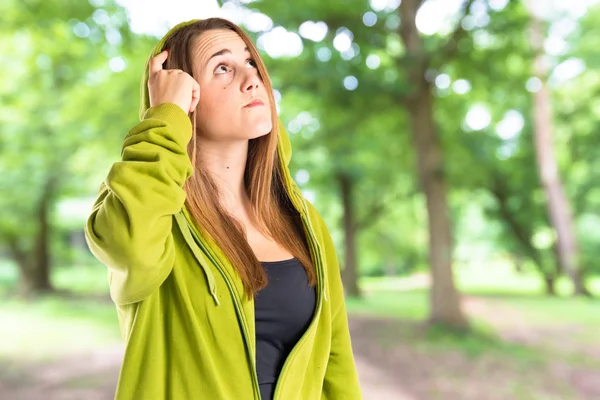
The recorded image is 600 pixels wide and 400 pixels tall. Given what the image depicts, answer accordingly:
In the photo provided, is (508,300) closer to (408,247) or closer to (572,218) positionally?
(572,218)

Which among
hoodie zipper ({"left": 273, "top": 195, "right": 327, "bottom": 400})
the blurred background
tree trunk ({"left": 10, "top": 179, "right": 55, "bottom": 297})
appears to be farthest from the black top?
tree trunk ({"left": 10, "top": 179, "right": 55, "bottom": 297})

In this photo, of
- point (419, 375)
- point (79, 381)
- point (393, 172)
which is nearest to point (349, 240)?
point (393, 172)

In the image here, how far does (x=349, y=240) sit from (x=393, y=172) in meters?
0.89

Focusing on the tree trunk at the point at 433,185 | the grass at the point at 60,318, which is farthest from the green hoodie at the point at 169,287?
the grass at the point at 60,318

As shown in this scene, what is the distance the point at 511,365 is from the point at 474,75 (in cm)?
212

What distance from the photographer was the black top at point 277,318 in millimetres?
652

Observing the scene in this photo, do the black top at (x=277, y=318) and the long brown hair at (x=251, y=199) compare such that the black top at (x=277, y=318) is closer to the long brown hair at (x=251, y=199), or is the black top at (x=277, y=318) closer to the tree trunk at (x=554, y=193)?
the long brown hair at (x=251, y=199)

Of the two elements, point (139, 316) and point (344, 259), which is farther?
point (344, 259)

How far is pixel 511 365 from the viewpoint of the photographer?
3.91 meters

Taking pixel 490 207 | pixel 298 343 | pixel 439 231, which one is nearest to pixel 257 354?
pixel 298 343

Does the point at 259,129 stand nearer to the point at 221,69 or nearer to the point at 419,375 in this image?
the point at 221,69

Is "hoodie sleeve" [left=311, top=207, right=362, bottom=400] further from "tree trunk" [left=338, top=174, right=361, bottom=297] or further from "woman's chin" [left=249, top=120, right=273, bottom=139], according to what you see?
"tree trunk" [left=338, top=174, right=361, bottom=297]

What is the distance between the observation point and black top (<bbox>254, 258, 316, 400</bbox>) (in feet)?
2.14

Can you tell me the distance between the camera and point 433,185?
14.3 ft
